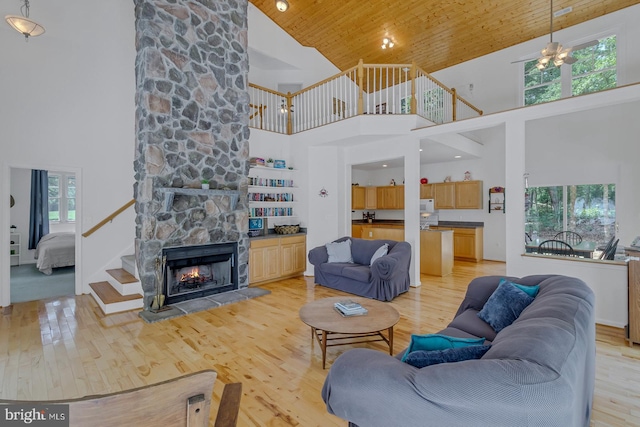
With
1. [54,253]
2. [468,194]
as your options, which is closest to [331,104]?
[468,194]

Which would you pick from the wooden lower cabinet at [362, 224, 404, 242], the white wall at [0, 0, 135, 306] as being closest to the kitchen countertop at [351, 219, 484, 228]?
the wooden lower cabinet at [362, 224, 404, 242]

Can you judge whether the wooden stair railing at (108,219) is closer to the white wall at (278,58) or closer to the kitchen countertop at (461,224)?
the white wall at (278,58)

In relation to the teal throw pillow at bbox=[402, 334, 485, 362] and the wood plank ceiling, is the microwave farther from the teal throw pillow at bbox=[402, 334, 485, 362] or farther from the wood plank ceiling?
the teal throw pillow at bbox=[402, 334, 485, 362]

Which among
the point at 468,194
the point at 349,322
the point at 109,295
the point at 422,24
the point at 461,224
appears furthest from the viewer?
the point at 461,224

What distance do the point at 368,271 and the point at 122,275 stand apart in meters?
3.88

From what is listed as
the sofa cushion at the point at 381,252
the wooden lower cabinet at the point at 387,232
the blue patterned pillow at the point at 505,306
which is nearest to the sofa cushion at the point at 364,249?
the sofa cushion at the point at 381,252

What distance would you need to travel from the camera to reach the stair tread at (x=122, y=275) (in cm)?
441

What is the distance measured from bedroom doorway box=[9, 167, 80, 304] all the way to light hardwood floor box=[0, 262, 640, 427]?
90 cm

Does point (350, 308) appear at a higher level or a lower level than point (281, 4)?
lower

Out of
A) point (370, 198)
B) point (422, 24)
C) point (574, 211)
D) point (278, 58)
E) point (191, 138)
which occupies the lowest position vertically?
point (574, 211)

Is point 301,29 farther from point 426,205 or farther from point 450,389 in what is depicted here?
point 450,389

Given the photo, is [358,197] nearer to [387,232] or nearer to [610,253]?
[387,232]

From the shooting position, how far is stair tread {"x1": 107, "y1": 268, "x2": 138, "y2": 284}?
4.41 metres

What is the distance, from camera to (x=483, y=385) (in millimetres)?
1083
